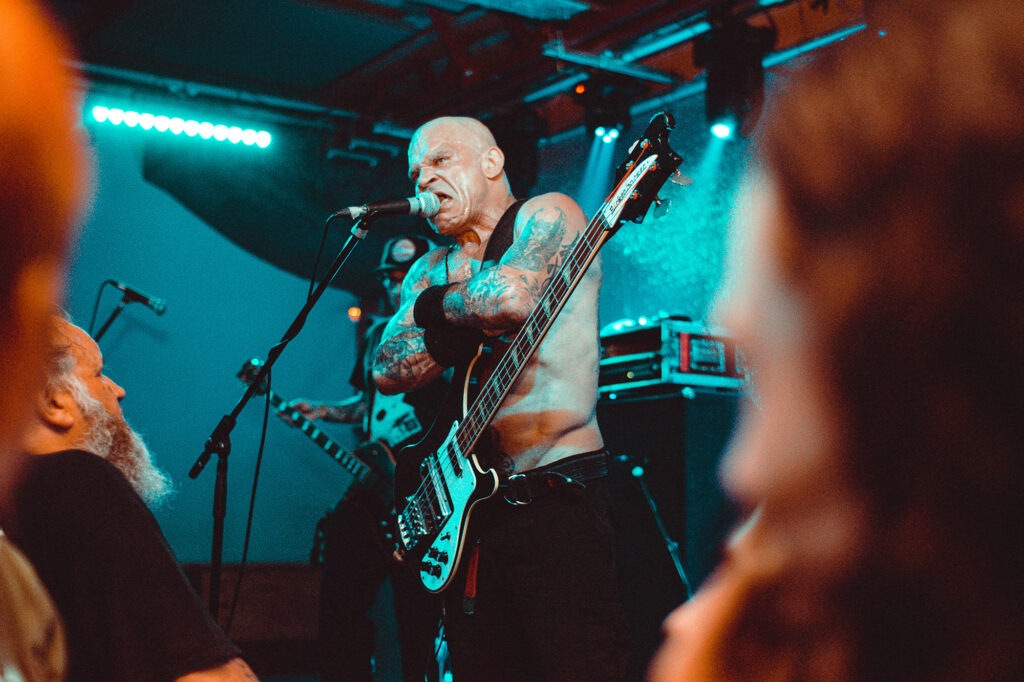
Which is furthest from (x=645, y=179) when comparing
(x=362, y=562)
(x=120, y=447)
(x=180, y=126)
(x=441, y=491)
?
(x=180, y=126)

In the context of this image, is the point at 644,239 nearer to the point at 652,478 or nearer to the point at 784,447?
the point at 652,478

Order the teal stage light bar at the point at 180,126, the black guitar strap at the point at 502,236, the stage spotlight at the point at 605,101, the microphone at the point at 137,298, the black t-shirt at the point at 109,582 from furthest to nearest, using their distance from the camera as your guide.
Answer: the teal stage light bar at the point at 180,126 < the microphone at the point at 137,298 < the stage spotlight at the point at 605,101 < the black guitar strap at the point at 502,236 < the black t-shirt at the point at 109,582

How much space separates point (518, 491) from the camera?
2025 millimetres

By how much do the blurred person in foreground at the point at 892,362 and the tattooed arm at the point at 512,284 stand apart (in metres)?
1.26

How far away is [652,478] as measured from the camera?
13.1ft

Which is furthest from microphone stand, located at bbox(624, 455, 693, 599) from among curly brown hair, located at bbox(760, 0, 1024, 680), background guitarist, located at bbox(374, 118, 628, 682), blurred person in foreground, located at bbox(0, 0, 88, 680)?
curly brown hair, located at bbox(760, 0, 1024, 680)

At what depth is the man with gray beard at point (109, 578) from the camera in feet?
3.62

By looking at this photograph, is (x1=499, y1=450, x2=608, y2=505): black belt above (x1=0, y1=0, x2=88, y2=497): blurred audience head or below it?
below

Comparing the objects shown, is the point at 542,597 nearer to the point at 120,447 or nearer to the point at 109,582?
the point at 120,447

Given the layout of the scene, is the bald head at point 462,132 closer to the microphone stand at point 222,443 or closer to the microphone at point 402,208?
the microphone at point 402,208

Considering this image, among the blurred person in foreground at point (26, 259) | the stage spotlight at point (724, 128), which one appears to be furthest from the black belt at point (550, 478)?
the stage spotlight at point (724, 128)

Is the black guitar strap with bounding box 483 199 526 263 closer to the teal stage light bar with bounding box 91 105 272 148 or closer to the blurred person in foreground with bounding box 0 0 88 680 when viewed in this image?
the blurred person in foreground with bounding box 0 0 88 680

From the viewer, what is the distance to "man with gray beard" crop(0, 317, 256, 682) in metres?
1.10

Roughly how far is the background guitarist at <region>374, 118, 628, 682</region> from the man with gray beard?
90 cm
